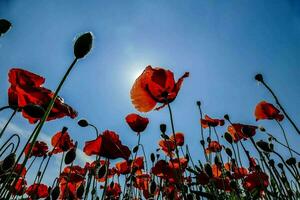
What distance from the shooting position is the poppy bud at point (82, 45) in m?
1.22

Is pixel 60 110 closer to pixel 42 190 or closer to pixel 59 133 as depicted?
pixel 59 133

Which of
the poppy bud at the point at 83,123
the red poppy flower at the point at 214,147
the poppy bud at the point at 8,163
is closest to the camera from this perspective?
the poppy bud at the point at 8,163

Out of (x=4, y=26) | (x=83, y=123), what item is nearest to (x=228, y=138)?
(x=83, y=123)

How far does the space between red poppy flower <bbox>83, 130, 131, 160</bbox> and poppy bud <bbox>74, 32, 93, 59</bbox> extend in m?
1.34

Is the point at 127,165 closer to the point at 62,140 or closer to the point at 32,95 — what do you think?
the point at 62,140

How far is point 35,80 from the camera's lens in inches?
68.4

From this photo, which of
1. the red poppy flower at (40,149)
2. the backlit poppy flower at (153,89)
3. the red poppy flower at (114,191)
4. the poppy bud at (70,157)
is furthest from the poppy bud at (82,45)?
the red poppy flower at (114,191)

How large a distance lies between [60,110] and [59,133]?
223cm

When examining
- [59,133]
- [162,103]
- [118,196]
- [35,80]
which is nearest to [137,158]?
[118,196]

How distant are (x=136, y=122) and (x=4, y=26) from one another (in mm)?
2798

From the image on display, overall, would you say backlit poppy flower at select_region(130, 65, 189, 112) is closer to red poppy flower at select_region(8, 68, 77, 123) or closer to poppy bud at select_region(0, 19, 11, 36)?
red poppy flower at select_region(8, 68, 77, 123)

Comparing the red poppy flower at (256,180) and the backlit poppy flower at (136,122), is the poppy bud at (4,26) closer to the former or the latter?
the backlit poppy flower at (136,122)

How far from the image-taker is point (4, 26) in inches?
52.6

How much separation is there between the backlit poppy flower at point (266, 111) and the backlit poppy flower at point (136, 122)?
5.65ft
